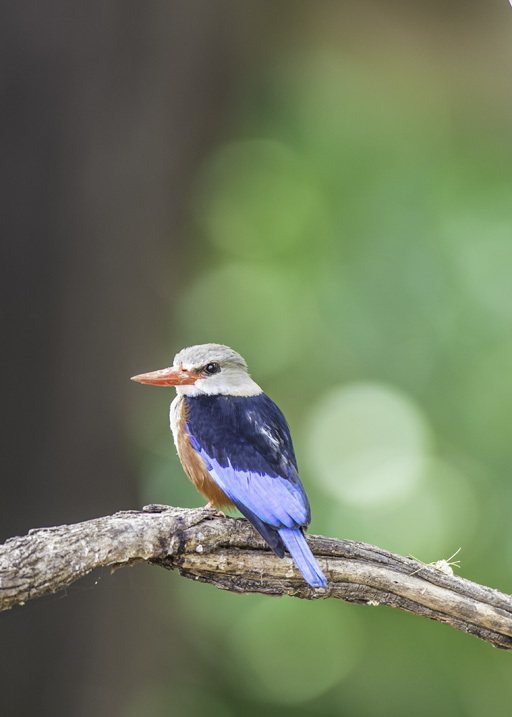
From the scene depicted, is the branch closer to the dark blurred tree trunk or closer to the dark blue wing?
the dark blue wing

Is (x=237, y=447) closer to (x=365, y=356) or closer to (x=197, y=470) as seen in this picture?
(x=197, y=470)

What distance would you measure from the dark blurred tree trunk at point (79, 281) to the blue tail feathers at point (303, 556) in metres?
1.38

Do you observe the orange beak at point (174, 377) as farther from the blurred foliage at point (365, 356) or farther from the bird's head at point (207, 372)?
the blurred foliage at point (365, 356)

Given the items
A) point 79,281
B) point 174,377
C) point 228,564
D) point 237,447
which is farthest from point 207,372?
point 79,281

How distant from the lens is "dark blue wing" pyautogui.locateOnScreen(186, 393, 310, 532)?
4.93ft

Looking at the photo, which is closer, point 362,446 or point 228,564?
point 228,564

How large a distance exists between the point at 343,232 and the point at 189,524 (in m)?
2.13

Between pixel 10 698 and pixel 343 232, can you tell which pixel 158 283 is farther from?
pixel 10 698

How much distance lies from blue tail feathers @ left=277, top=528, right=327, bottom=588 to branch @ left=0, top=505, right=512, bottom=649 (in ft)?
0.34

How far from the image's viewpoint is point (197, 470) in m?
1.68

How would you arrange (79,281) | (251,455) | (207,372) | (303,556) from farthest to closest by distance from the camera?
(79,281)
(207,372)
(251,455)
(303,556)

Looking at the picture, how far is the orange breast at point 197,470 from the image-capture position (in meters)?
1.66

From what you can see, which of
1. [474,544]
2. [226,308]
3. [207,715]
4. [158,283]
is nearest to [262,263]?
[226,308]

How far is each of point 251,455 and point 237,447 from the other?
4 centimetres
